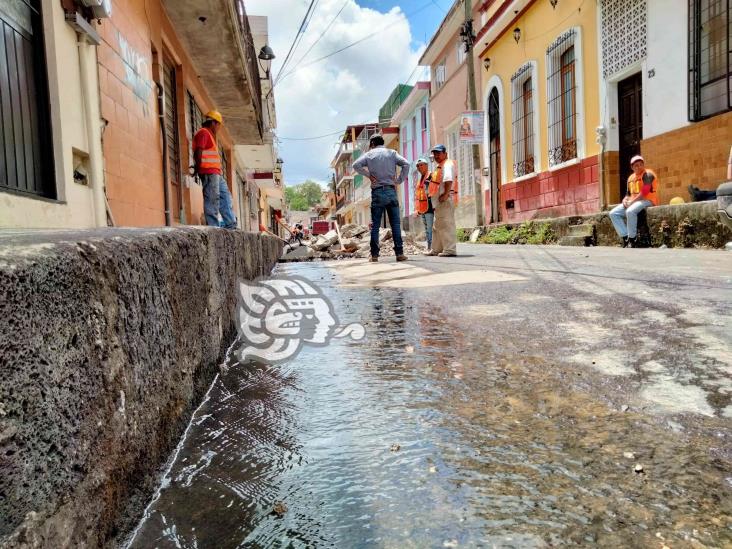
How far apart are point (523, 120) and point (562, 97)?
206cm

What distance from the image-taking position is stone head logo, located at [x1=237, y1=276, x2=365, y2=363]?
97.8 inches

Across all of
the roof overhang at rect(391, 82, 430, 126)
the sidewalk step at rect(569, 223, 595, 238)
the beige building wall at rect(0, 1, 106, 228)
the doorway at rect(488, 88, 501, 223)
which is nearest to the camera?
the beige building wall at rect(0, 1, 106, 228)

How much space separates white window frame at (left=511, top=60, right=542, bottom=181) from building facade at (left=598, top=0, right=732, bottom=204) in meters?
2.73

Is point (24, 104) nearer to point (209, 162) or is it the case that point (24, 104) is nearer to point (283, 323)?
point (283, 323)

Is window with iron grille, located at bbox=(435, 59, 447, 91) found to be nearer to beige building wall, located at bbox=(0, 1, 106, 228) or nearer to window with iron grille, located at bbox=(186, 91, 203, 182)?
window with iron grille, located at bbox=(186, 91, 203, 182)

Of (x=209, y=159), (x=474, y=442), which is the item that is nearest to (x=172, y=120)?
(x=209, y=159)

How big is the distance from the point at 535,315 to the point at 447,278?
5.93ft

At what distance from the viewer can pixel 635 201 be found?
24.0 ft

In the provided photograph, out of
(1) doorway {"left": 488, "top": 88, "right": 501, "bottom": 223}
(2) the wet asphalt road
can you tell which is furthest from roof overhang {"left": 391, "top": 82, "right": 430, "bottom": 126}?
(2) the wet asphalt road

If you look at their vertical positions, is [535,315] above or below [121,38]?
below

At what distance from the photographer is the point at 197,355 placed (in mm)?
1710

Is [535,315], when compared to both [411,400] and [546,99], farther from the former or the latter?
[546,99]

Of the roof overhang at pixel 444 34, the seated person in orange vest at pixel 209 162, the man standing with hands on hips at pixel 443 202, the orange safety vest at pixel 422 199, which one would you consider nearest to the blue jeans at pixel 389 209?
the man standing with hands on hips at pixel 443 202

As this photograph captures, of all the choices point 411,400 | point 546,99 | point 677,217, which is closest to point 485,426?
point 411,400
